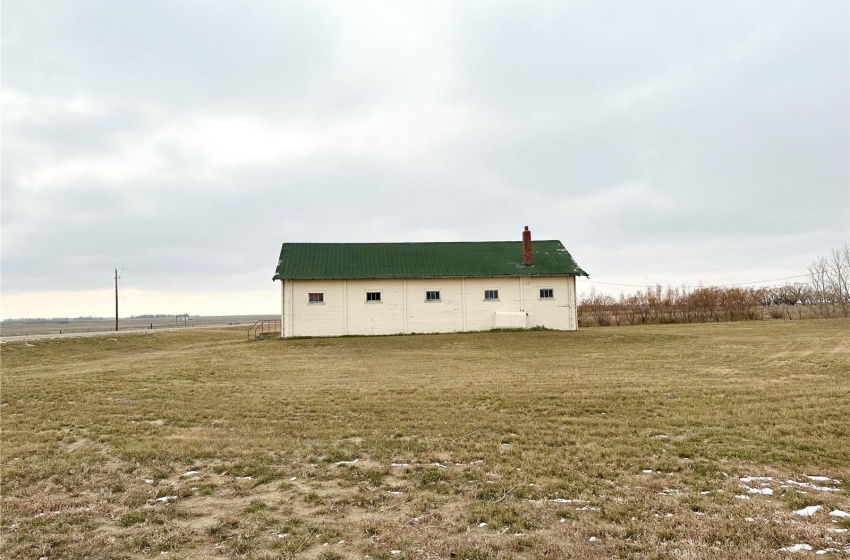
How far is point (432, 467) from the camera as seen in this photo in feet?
21.5

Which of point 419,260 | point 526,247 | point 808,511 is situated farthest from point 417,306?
point 808,511

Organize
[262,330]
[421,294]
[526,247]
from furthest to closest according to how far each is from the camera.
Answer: [262,330] < [526,247] < [421,294]

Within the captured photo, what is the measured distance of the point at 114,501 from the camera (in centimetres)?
553

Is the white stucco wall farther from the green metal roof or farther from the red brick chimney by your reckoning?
the red brick chimney

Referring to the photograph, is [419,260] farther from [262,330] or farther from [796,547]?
[796,547]

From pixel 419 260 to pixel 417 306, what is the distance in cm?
378

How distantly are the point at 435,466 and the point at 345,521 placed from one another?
191 cm

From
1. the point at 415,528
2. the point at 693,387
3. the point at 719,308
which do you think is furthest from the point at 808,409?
the point at 719,308

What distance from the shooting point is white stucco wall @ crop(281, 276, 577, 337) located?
105 ft

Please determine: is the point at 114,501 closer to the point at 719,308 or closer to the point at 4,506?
the point at 4,506

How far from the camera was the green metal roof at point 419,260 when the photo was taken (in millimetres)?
33062

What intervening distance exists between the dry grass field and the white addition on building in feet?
58.0

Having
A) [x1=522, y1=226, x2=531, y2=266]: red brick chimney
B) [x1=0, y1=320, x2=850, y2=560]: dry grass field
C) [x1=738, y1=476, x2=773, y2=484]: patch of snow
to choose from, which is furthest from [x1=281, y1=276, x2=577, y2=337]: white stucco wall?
[x1=738, y1=476, x2=773, y2=484]: patch of snow

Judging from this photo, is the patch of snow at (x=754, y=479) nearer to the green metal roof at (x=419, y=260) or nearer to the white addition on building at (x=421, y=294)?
the white addition on building at (x=421, y=294)
